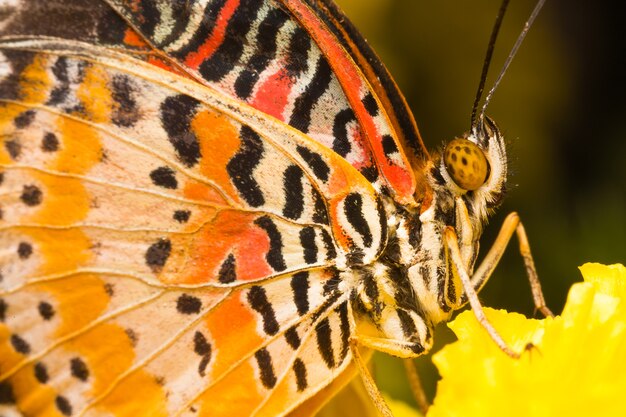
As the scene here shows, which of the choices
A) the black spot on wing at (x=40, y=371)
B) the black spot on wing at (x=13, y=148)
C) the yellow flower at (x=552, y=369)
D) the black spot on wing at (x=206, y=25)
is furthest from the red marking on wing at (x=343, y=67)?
the black spot on wing at (x=40, y=371)

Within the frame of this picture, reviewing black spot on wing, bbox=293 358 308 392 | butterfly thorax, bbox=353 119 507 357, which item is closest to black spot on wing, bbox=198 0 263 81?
butterfly thorax, bbox=353 119 507 357

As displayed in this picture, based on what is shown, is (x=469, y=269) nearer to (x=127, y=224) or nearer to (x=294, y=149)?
(x=294, y=149)

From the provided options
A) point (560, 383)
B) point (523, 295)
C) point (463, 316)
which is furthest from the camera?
point (523, 295)

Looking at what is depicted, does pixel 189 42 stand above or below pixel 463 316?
above

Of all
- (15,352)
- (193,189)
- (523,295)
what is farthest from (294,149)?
(523,295)

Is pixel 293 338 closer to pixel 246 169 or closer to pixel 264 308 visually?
pixel 264 308

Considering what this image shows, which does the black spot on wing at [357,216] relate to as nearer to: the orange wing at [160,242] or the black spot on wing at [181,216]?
the orange wing at [160,242]

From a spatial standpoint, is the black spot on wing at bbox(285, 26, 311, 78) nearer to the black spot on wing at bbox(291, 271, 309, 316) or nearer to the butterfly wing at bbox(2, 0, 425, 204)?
the butterfly wing at bbox(2, 0, 425, 204)
